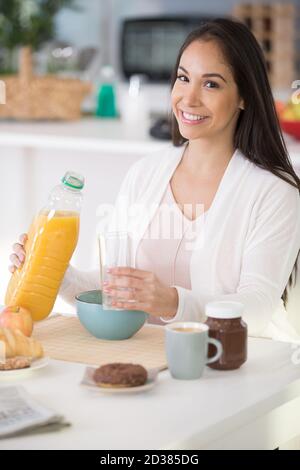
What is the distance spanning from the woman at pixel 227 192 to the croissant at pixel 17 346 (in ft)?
1.57

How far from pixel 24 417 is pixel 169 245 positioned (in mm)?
895

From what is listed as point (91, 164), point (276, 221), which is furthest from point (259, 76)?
point (91, 164)

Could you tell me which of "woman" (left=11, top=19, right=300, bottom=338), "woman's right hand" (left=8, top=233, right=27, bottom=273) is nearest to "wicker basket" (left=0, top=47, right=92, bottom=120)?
"woman" (left=11, top=19, right=300, bottom=338)

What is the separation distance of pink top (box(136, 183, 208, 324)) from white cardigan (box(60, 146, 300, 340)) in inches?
0.8

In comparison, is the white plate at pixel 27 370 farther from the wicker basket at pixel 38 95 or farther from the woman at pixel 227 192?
the wicker basket at pixel 38 95

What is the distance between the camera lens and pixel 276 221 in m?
1.90

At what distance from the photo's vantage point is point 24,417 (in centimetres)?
119

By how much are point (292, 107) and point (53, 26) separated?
3.63 meters

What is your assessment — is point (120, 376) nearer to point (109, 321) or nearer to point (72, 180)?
point (109, 321)

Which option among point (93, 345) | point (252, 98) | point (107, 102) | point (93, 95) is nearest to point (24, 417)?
point (93, 345)

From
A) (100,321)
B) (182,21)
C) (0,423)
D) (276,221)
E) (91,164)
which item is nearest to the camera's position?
(0,423)

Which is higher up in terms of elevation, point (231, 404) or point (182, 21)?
point (182, 21)
